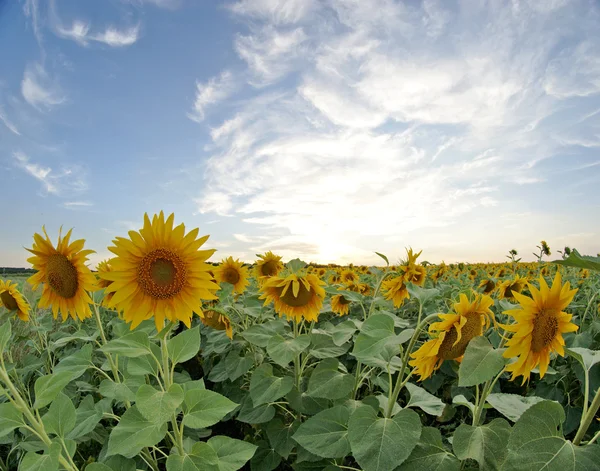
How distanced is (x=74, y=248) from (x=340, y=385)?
165 centimetres

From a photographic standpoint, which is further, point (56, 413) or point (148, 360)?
point (148, 360)

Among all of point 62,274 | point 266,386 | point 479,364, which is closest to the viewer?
point 479,364

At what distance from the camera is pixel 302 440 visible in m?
2.05

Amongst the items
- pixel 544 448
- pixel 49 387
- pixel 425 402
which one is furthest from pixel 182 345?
pixel 544 448

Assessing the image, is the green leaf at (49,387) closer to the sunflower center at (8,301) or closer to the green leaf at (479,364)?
the green leaf at (479,364)

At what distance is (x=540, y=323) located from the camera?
5.41 feet

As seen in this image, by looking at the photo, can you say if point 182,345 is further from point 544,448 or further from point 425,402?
point 544,448

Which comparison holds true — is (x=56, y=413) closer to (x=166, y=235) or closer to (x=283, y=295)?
(x=166, y=235)

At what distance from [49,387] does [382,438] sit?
4.48 ft

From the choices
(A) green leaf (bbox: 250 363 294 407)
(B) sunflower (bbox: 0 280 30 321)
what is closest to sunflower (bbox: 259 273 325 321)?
(A) green leaf (bbox: 250 363 294 407)

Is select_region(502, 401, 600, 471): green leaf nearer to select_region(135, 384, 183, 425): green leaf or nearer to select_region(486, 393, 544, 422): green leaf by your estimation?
select_region(486, 393, 544, 422): green leaf

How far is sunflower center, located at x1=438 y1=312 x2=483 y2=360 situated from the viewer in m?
1.73

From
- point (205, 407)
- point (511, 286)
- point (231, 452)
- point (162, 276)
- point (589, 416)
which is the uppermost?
point (511, 286)

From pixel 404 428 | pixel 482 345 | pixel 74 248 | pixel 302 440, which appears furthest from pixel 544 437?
pixel 74 248
